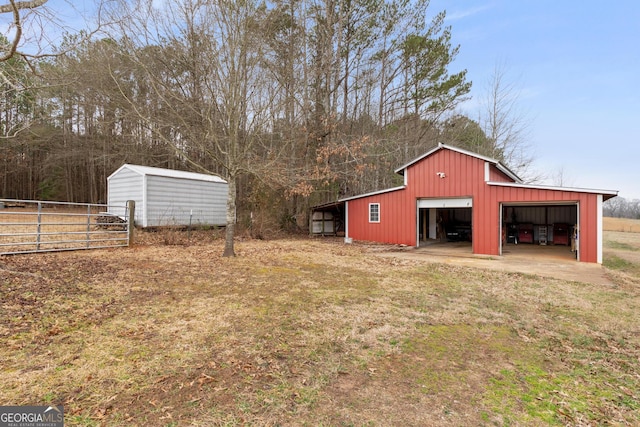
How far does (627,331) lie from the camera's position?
13.7ft

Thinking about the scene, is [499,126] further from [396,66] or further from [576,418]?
[576,418]

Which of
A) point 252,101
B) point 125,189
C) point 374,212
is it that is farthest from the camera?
point 374,212

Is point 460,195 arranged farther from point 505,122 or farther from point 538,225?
point 505,122

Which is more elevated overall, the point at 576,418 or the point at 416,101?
the point at 416,101

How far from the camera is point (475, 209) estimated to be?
11664mm

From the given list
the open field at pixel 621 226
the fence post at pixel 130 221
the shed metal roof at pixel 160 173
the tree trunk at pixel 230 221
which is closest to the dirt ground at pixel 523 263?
the tree trunk at pixel 230 221

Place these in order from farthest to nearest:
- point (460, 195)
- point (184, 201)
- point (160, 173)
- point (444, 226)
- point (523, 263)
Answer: point (444, 226) → point (184, 201) → point (160, 173) → point (460, 195) → point (523, 263)

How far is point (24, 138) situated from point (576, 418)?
1200 inches

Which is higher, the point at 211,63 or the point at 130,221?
the point at 211,63

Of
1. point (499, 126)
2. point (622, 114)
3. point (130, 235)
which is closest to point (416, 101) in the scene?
point (499, 126)

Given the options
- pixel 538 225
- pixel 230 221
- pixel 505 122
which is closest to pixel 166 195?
pixel 230 221

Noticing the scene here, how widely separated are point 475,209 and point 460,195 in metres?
0.76

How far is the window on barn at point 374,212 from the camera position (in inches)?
569

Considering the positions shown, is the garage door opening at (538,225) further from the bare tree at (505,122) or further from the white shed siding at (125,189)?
the white shed siding at (125,189)
